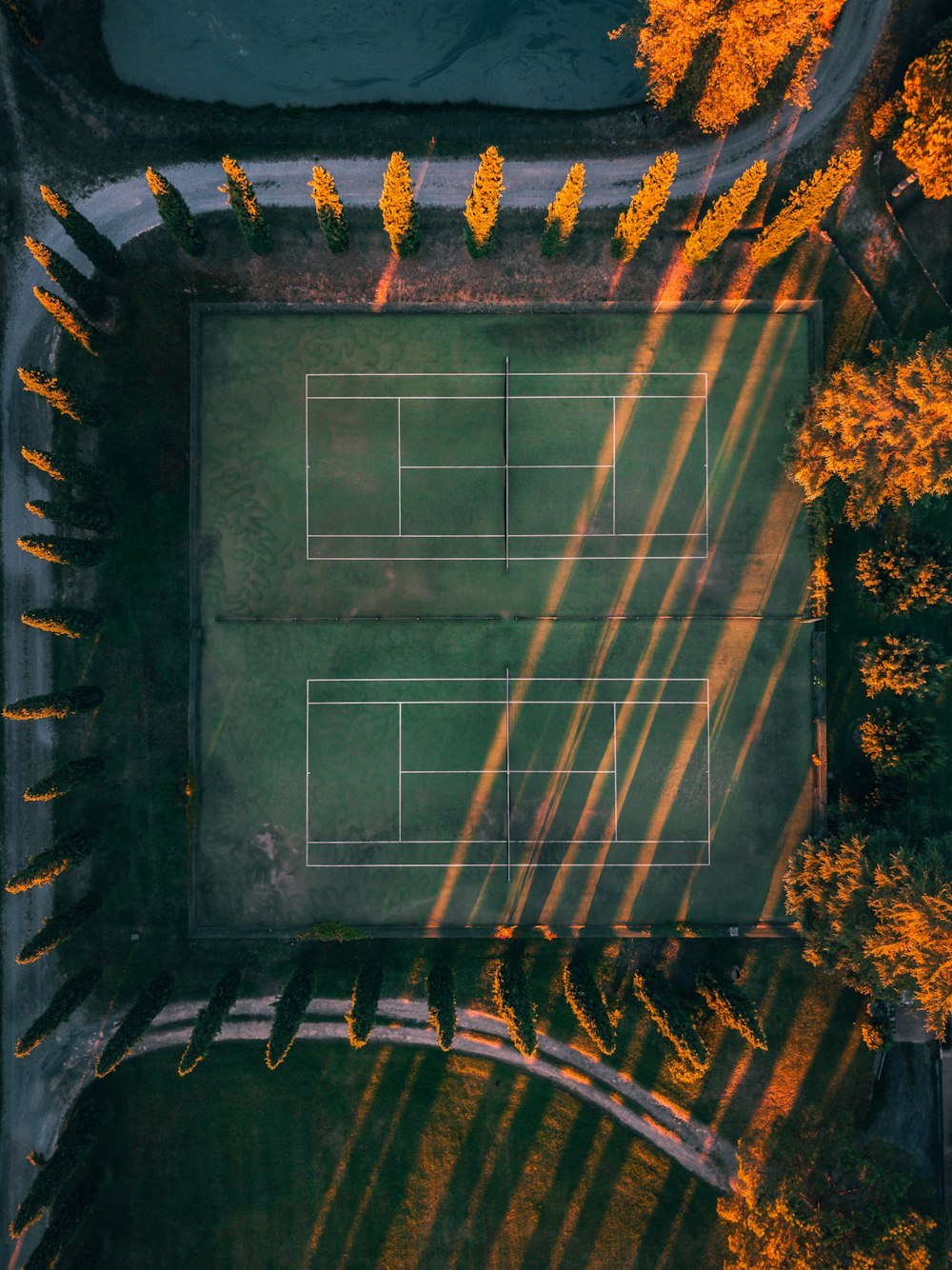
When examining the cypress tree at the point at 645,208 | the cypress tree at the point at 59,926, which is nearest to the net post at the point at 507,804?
the cypress tree at the point at 59,926

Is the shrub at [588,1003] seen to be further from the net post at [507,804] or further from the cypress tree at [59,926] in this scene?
the cypress tree at [59,926]

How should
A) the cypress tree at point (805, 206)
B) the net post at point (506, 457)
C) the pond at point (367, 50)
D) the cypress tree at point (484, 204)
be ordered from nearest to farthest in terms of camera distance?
the cypress tree at point (484, 204)
the cypress tree at point (805, 206)
the net post at point (506, 457)
the pond at point (367, 50)

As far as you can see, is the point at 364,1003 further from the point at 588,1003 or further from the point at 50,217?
the point at 50,217

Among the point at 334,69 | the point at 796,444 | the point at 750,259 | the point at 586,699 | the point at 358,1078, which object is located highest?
the point at 334,69

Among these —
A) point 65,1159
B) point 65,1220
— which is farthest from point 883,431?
point 65,1220

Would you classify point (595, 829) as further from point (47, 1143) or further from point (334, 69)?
point (334, 69)

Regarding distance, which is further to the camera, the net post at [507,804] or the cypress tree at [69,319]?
the net post at [507,804]

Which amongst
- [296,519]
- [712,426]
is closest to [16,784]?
[296,519]
